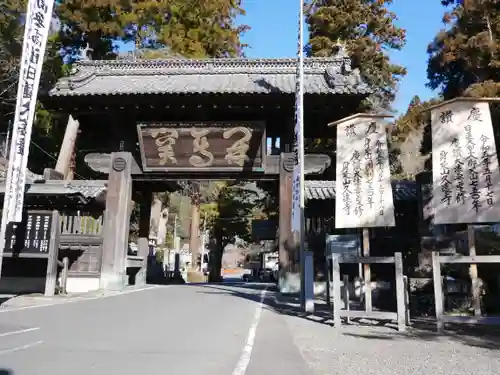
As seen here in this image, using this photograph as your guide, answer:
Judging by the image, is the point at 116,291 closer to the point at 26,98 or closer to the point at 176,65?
the point at 26,98

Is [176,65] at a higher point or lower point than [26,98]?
higher

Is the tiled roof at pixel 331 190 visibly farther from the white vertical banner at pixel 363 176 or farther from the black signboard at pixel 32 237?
the black signboard at pixel 32 237

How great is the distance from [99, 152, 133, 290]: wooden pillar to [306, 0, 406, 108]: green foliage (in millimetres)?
14893

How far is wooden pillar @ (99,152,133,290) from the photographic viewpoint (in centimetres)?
1603

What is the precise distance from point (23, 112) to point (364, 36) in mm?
21758

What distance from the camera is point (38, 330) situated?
7.70 metres

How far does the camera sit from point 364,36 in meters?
27.3

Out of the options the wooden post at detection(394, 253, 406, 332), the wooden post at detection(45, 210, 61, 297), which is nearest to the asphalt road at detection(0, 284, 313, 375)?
the wooden post at detection(394, 253, 406, 332)

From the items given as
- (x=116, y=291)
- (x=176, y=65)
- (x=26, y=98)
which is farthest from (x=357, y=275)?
(x=176, y=65)

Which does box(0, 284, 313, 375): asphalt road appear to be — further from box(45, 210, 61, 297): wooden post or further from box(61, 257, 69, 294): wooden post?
box(61, 257, 69, 294): wooden post

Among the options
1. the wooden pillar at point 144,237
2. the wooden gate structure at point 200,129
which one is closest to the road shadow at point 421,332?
the wooden gate structure at point 200,129

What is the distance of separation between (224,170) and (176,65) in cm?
625

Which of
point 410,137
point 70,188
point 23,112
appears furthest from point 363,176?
point 410,137

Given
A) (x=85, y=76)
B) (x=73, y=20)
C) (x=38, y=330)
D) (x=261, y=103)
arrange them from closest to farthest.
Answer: (x=38, y=330) < (x=261, y=103) < (x=85, y=76) < (x=73, y=20)
